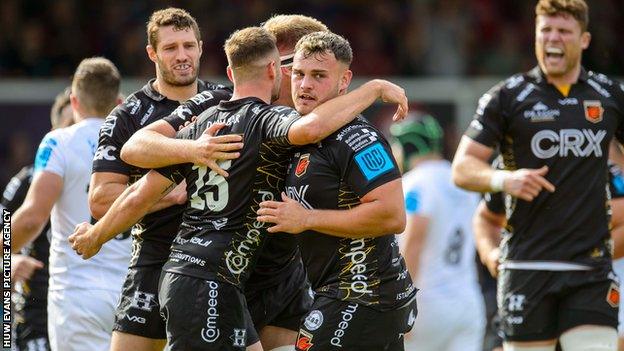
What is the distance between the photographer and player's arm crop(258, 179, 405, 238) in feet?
20.2

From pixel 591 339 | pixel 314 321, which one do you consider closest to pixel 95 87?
pixel 314 321

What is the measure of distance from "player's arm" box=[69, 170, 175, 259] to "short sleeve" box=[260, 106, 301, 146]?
0.65 m

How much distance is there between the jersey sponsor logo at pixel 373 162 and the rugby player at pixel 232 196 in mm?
199

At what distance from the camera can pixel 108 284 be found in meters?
8.36

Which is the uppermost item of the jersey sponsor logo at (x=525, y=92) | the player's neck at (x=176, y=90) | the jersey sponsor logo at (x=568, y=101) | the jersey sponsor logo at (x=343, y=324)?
the player's neck at (x=176, y=90)

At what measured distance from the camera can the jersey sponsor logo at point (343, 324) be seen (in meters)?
6.31

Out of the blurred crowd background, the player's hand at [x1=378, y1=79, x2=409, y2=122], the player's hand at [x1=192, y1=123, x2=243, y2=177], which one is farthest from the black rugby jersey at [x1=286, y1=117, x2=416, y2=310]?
the blurred crowd background

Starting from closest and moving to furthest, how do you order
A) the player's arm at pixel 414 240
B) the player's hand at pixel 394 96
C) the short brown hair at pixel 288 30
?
the player's hand at pixel 394 96 < the short brown hair at pixel 288 30 < the player's arm at pixel 414 240

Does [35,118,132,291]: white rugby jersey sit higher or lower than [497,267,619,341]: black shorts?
higher

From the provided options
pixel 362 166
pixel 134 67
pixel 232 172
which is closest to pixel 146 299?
pixel 232 172

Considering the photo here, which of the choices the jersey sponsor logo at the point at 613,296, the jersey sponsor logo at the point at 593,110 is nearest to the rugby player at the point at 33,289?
the jersey sponsor logo at the point at 593,110

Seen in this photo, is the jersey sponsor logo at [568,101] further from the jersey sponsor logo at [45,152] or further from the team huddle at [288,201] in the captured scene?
the jersey sponsor logo at [45,152]

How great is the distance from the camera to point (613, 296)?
26.5 ft

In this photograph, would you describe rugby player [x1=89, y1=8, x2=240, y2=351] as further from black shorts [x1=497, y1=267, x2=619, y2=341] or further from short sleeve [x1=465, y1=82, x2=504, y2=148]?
black shorts [x1=497, y1=267, x2=619, y2=341]
